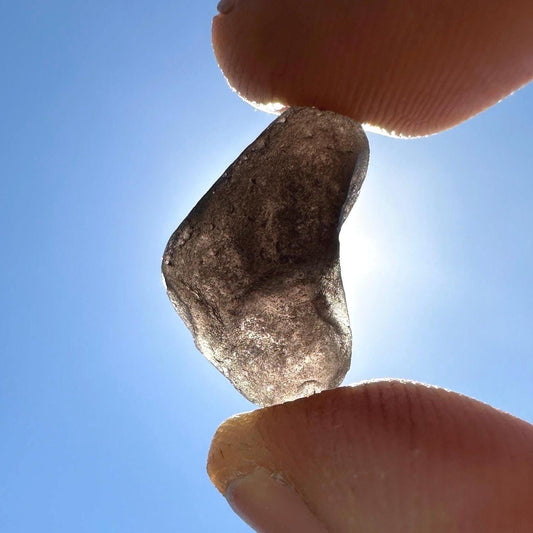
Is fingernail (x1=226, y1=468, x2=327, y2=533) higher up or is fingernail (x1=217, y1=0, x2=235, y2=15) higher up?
fingernail (x1=217, y1=0, x2=235, y2=15)

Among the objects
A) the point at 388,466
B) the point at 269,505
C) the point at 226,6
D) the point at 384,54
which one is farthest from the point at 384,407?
the point at 226,6

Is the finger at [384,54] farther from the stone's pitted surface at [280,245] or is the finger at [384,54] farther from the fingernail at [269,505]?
the fingernail at [269,505]

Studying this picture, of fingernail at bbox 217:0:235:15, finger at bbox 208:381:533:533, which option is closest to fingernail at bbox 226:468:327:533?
finger at bbox 208:381:533:533

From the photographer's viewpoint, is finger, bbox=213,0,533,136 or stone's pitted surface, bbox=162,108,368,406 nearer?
finger, bbox=213,0,533,136

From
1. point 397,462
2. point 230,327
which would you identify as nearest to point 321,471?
point 397,462

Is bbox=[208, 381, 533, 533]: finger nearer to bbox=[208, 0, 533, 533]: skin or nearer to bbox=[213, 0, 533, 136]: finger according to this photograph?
bbox=[208, 0, 533, 533]: skin

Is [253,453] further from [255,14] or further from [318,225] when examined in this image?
[255,14]

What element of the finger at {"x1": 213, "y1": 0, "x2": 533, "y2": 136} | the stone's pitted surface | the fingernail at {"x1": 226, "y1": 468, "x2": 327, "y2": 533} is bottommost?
the fingernail at {"x1": 226, "y1": 468, "x2": 327, "y2": 533}

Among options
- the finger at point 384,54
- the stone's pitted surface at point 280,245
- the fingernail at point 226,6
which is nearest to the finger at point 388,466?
the stone's pitted surface at point 280,245

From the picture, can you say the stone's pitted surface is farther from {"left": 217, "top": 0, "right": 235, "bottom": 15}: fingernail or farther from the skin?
{"left": 217, "top": 0, "right": 235, "bottom": 15}: fingernail
